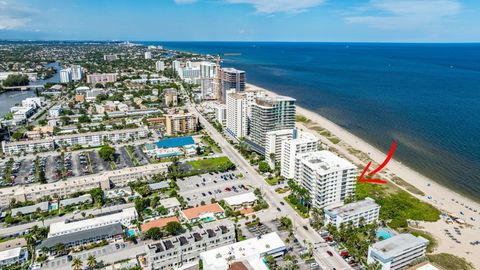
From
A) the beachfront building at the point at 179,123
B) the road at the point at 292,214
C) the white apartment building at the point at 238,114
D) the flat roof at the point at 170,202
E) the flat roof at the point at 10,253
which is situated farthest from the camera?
the beachfront building at the point at 179,123

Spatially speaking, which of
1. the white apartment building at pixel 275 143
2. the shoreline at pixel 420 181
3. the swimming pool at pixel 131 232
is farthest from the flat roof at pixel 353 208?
the swimming pool at pixel 131 232

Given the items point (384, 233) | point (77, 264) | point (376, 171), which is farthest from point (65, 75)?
point (384, 233)

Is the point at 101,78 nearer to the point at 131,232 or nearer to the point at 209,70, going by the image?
the point at 209,70

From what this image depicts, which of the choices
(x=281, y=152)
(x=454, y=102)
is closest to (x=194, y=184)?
(x=281, y=152)

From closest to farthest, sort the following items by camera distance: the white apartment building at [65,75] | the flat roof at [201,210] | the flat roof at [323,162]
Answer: the flat roof at [201,210] < the flat roof at [323,162] < the white apartment building at [65,75]

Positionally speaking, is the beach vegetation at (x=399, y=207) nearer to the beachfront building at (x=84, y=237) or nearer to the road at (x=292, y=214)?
the road at (x=292, y=214)

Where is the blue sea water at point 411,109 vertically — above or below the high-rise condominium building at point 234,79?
below
